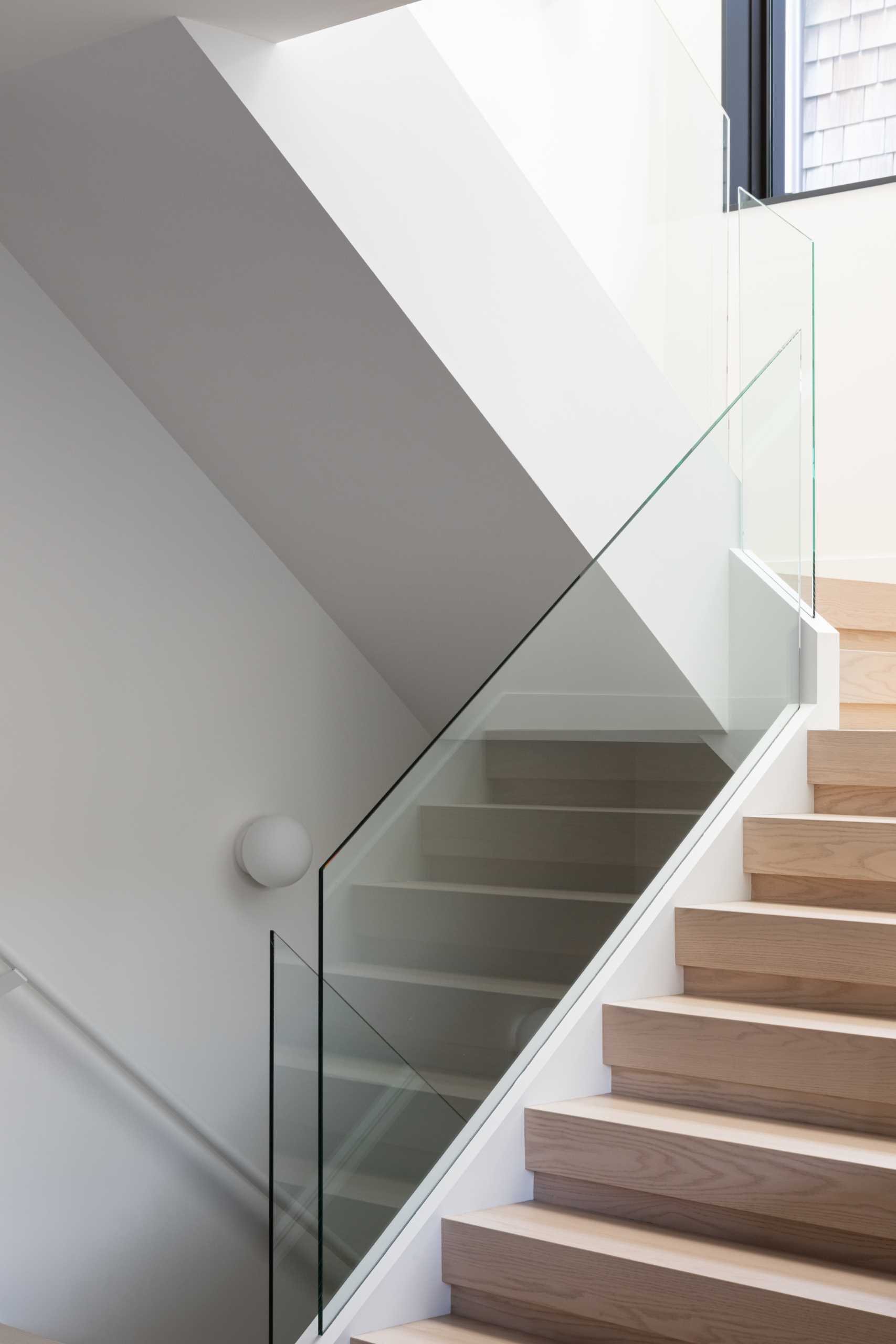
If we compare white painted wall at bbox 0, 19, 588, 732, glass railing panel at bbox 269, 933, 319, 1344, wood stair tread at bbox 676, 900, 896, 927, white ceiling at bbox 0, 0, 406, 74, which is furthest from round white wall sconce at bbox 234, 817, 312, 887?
white ceiling at bbox 0, 0, 406, 74

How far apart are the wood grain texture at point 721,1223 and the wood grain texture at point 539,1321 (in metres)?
0.21

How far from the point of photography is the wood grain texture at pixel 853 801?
2.79 meters

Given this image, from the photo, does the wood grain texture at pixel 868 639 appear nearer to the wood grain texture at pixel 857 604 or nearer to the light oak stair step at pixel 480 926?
the wood grain texture at pixel 857 604

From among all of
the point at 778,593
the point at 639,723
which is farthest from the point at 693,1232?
the point at 778,593

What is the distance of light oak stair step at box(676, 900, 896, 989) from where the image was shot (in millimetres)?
2352

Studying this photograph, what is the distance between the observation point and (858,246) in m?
4.89

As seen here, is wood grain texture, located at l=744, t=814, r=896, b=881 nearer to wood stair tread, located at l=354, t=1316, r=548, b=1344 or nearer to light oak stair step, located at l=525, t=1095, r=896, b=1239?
light oak stair step, located at l=525, t=1095, r=896, b=1239

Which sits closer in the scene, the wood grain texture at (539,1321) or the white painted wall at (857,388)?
the wood grain texture at (539,1321)

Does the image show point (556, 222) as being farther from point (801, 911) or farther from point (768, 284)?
point (801, 911)

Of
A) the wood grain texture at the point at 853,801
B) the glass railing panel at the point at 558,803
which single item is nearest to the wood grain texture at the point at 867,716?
the glass railing panel at the point at 558,803

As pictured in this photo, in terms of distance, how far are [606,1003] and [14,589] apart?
5.30 ft

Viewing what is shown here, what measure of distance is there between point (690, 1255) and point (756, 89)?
4950mm

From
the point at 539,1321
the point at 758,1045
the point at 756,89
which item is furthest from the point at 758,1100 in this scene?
the point at 756,89

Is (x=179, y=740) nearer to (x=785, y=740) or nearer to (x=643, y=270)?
(x=785, y=740)
